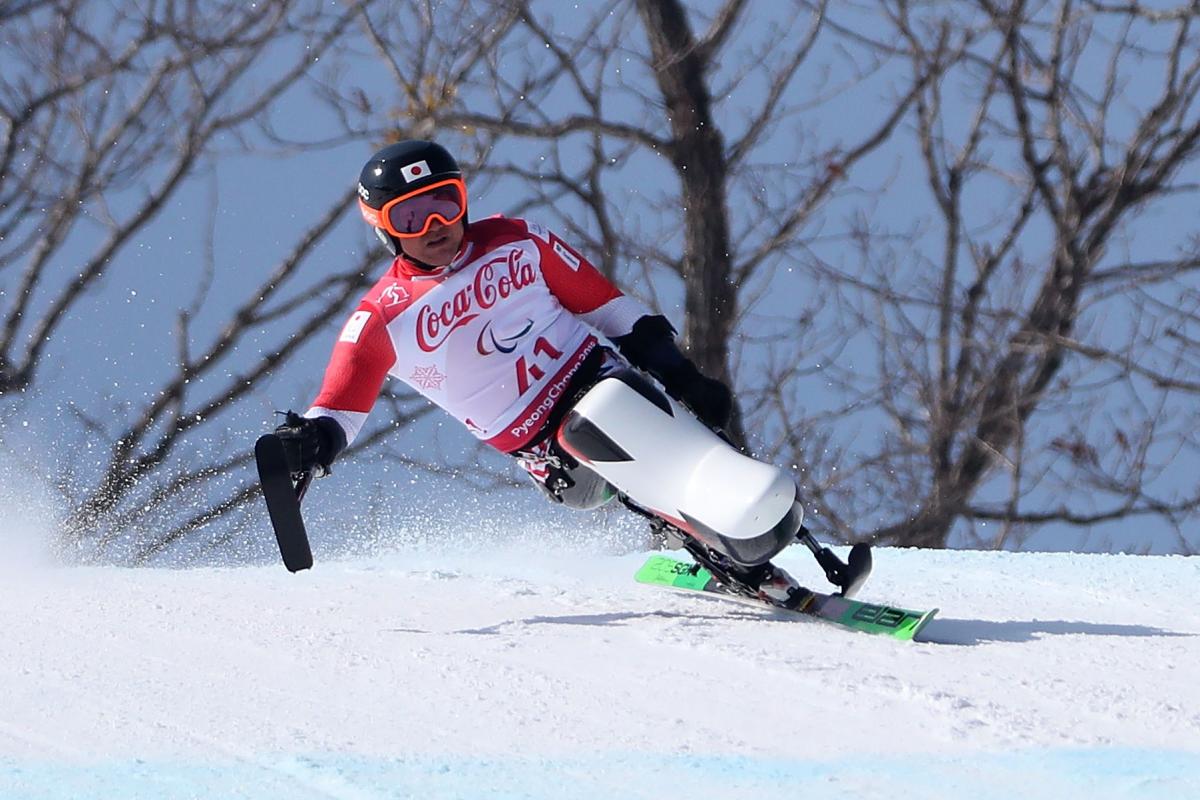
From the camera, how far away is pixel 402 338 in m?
4.44

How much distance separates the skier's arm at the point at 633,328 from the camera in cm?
455

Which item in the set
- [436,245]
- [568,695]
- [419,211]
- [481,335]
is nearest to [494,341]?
[481,335]

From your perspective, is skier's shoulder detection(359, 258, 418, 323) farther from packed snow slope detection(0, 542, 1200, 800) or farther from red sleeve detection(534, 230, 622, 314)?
packed snow slope detection(0, 542, 1200, 800)

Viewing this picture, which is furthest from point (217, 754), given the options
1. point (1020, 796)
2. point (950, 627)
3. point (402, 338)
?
point (950, 627)

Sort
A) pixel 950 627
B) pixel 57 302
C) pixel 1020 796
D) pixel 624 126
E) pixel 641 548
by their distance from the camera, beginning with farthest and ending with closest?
1. pixel 57 302
2. pixel 624 126
3. pixel 641 548
4. pixel 950 627
5. pixel 1020 796

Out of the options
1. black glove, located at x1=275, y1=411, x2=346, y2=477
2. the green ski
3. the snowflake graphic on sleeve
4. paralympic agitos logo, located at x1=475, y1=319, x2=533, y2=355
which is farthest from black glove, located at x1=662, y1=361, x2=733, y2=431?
black glove, located at x1=275, y1=411, x2=346, y2=477

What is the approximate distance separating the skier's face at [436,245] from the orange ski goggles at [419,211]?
0.05 ft

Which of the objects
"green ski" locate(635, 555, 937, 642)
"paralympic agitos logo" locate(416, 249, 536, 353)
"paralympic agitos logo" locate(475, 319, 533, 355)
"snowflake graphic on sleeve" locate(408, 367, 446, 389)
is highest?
"paralympic agitos logo" locate(416, 249, 536, 353)

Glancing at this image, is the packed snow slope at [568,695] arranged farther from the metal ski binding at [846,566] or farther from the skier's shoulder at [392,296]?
the skier's shoulder at [392,296]

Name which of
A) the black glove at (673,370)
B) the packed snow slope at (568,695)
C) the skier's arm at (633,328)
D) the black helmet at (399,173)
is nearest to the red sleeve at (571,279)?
the skier's arm at (633,328)

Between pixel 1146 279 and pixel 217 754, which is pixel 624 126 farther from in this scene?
pixel 217 754

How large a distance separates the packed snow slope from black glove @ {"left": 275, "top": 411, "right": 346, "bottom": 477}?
1.43 ft

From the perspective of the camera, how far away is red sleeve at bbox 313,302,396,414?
4.39m

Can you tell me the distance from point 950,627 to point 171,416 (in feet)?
29.6
